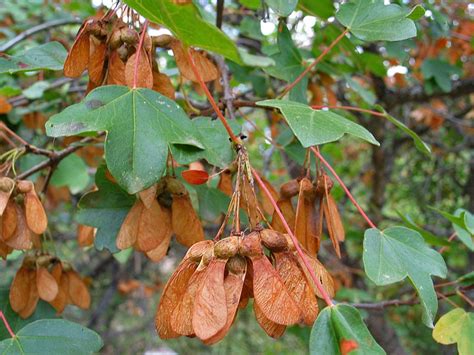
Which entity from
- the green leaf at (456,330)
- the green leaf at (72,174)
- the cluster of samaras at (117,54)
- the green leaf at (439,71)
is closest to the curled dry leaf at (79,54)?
the cluster of samaras at (117,54)

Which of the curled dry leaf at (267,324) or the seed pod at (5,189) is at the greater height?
the seed pod at (5,189)

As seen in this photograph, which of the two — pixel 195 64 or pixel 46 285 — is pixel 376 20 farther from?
pixel 46 285

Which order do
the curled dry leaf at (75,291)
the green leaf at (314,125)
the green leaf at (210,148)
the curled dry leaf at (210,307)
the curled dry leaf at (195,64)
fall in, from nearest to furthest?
the curled dry leaf at (210,307), the green leaf at (314,125), the green leaf at (210,148), the curled dry leaf at (195,64), the curled dry leaf at (75,291)

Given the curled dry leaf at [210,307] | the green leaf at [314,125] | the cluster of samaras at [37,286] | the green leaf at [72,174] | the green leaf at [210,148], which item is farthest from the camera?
the green leaf at [72,174]

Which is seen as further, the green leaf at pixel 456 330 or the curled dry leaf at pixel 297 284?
the green leaf at pixel 456 330

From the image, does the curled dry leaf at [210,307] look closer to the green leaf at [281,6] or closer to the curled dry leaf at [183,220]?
the curled dry leaf at [183,220]

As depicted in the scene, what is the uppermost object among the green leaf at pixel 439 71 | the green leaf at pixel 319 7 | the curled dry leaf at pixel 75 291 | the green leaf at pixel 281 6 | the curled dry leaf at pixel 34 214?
the green leaf at pixel 281 6

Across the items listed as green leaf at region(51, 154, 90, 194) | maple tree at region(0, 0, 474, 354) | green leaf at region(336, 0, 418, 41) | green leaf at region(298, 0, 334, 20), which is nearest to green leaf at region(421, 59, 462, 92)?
maple tree at region(0, 0, 474, 354)
